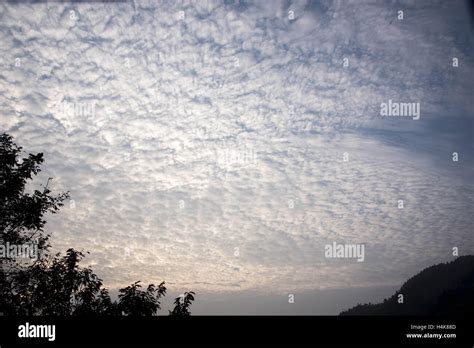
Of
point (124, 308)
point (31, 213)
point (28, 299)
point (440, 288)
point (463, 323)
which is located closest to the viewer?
point (463, 323)

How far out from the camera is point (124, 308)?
27.0 feet

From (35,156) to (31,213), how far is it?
2.03 metres

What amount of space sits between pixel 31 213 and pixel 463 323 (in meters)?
11.7

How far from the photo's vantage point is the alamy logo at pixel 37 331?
3314 mm

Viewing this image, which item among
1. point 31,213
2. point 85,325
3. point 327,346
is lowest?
point 327,346

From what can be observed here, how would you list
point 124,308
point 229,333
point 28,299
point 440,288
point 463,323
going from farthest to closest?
point 440,288, point 28,299, point 124,308, point 463,323, point 229,333

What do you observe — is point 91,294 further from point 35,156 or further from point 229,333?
point 229,333

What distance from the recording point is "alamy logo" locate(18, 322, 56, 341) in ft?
10.9

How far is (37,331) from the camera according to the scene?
10.9 ft

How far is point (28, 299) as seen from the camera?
29.8 feet

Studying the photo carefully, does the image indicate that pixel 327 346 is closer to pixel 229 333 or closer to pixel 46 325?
pixel 229 333

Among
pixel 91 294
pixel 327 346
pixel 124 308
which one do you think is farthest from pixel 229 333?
pixel 91 294

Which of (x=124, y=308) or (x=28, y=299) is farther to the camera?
(x=28, y=299)

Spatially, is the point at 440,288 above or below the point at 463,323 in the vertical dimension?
below
